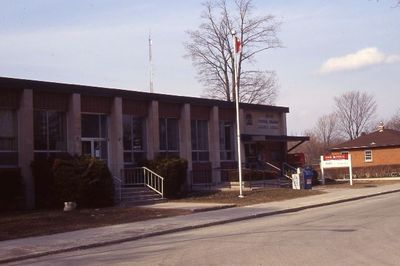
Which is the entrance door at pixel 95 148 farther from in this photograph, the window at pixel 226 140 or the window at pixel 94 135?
the window at pixel 226 140

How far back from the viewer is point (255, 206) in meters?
22.8

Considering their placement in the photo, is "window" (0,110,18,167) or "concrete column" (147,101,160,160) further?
"concrete column" (147,101,160,160)

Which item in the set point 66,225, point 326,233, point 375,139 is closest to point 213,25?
point 375,139

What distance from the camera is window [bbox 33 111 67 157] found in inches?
1032

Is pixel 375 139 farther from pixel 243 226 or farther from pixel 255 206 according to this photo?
pixel 243 226

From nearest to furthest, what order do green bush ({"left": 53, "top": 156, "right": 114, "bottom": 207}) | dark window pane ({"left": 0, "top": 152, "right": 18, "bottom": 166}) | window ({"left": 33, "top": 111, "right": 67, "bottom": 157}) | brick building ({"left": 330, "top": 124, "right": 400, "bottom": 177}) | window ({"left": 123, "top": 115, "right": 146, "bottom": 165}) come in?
→ green bush ({"left": 53, "top": 156, "right": 114, "bottom": 207}) → dark window pane ({"left": 0, "top": 152, "right": 18, "bottom": 166}) → window ({"left": 33, "top": 111, "right": 67, "bottom": 157}) → window ({"left": 123, "top": 115, "right": 146, "bottom": 165}) → brick building ({"left": 330, "top": 124, "right": 400, "bottom": 177})

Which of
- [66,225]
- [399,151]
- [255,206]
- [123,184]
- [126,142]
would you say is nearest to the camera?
[66,225]

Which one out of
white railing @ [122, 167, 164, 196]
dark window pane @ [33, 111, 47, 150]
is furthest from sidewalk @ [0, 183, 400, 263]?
dark window pane @ [33, 111, 47, 150]

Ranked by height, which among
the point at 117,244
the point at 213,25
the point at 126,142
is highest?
the point at 213,25

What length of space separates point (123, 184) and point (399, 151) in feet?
113

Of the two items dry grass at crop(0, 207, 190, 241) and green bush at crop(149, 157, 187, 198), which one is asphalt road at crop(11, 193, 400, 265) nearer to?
dry grass at crop(0, 207, 190, 241)

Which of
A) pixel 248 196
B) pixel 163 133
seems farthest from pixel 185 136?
pixel 248 196

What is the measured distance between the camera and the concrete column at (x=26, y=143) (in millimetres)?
24969

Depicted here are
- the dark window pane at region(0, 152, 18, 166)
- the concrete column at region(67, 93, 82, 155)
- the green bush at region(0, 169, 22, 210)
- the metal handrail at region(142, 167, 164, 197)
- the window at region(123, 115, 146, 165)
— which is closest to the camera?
the green bush at region(0, 169, 22, 210)
